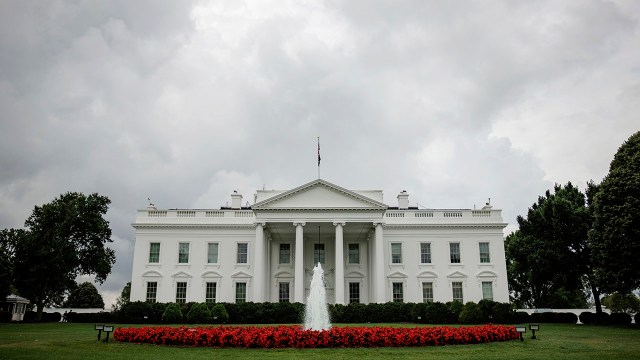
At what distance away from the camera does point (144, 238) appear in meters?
39.7

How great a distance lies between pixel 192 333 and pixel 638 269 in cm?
2289

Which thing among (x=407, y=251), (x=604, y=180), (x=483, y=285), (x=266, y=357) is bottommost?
(x=266, y=357)

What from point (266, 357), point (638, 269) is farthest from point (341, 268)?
point (266, 357)

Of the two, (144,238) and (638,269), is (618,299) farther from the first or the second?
(144,238)

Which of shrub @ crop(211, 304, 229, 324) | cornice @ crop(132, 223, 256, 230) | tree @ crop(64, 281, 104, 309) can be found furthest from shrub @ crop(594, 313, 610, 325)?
tree @ crop(64, 281, 104, 309)

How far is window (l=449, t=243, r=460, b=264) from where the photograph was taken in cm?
3944

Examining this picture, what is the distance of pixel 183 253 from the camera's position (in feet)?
130

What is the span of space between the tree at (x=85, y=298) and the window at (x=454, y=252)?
5633cm

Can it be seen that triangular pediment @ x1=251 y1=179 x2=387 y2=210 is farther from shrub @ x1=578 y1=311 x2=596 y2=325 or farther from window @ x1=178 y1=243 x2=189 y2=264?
shrub @ x1=578 y1=311 x2=596 y2=325

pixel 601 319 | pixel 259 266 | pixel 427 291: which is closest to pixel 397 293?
pixel 427 291

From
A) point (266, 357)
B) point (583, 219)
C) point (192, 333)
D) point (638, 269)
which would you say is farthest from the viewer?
point (583, 219)

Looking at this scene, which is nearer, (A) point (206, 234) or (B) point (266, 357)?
(B) point (266, 357)

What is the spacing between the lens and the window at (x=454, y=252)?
39438 millimetres

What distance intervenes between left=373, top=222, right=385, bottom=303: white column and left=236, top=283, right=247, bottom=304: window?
1046 cm
